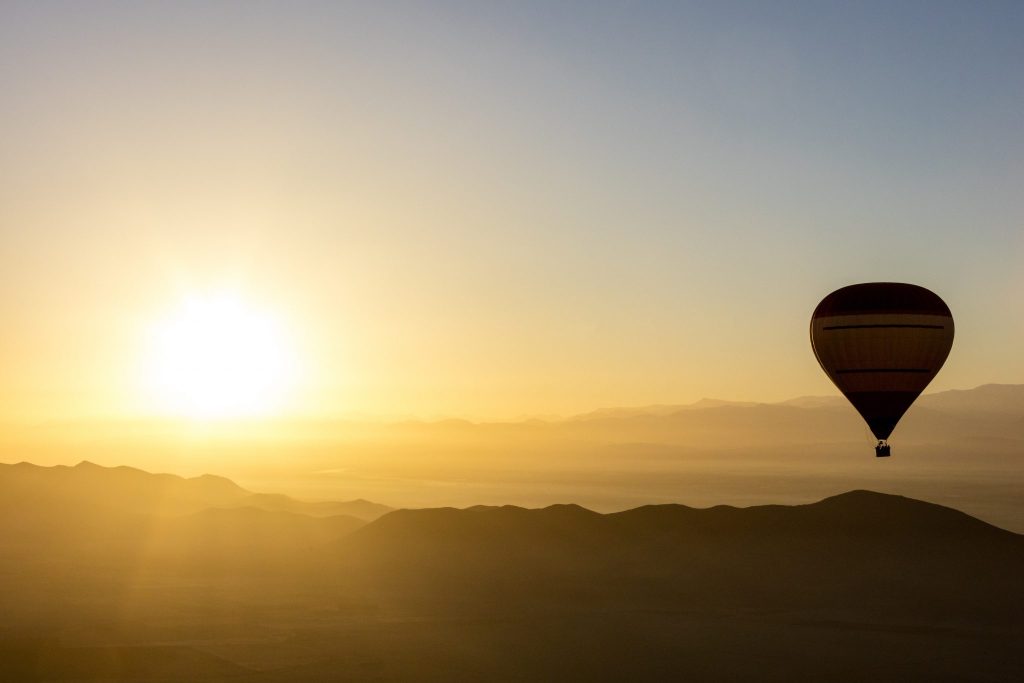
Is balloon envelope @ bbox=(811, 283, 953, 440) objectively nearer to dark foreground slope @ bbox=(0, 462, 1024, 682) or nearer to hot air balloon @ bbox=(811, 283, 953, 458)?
hot air balloon @ bbox=(811, 283, 953, 458)

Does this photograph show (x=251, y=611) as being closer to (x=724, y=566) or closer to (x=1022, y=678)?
(x=724, y=566)

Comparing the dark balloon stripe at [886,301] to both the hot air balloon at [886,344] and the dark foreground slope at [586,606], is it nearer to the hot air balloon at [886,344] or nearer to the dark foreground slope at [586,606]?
the hot air balloon at [886,344]

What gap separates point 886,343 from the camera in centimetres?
8919

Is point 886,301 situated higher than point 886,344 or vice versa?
point 886,301

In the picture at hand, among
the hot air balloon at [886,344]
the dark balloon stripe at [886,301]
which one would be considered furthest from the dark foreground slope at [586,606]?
the dark balloon stripe at [886,301]

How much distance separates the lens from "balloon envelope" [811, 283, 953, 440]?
3516 inches

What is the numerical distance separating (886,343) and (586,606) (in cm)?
6673

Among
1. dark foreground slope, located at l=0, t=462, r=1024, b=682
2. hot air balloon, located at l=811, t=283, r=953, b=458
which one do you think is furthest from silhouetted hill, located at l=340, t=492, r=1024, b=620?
hot air balloon, located at l=811, t=283, r=953, b=458

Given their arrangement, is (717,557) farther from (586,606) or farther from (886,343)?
(886,343)

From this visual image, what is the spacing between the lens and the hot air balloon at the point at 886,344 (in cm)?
8931

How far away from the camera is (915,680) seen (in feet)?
315

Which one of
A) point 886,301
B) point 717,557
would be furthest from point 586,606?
point 886,301

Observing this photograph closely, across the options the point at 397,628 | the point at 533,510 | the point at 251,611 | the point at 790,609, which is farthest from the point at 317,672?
the point at 533,510

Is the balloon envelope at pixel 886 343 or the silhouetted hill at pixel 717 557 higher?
the balloon envelope at pixel 886 343
